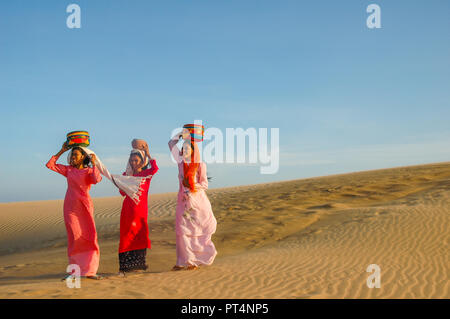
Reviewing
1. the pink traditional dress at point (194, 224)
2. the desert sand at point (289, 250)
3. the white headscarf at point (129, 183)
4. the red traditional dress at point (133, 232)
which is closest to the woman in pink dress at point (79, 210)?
the white headscarf at point (129, 183)

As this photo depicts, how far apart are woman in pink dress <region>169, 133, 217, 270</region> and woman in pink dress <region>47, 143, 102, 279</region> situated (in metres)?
1.51

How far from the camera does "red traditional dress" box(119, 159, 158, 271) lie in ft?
25.4

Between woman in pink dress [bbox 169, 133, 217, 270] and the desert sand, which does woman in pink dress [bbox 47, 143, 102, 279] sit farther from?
woman in pink dress [bbox 169, 133, 217, 270]

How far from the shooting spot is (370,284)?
699 cm

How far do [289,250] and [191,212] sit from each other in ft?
12.8

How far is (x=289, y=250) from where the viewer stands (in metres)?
10.8

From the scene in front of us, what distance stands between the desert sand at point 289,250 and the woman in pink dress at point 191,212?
12.1 inches

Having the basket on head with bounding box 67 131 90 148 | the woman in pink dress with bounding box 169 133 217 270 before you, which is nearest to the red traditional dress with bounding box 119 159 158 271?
the woman in pink dress with bounding box 169 133 217 270

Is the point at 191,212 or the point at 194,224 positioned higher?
the point at 191,212

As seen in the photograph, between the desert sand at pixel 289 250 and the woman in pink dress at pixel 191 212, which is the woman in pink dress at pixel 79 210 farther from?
the woman in pink dress at pixel 191 212

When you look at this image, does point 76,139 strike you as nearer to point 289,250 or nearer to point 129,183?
point 129,183

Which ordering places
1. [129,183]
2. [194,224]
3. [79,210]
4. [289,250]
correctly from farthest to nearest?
1. [289,250]
2. [194,224]
3. [129,183]
4. [79,210]

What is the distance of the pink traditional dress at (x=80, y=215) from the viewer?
7.12m

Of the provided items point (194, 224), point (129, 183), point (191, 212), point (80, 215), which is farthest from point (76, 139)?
point (194, 224)
